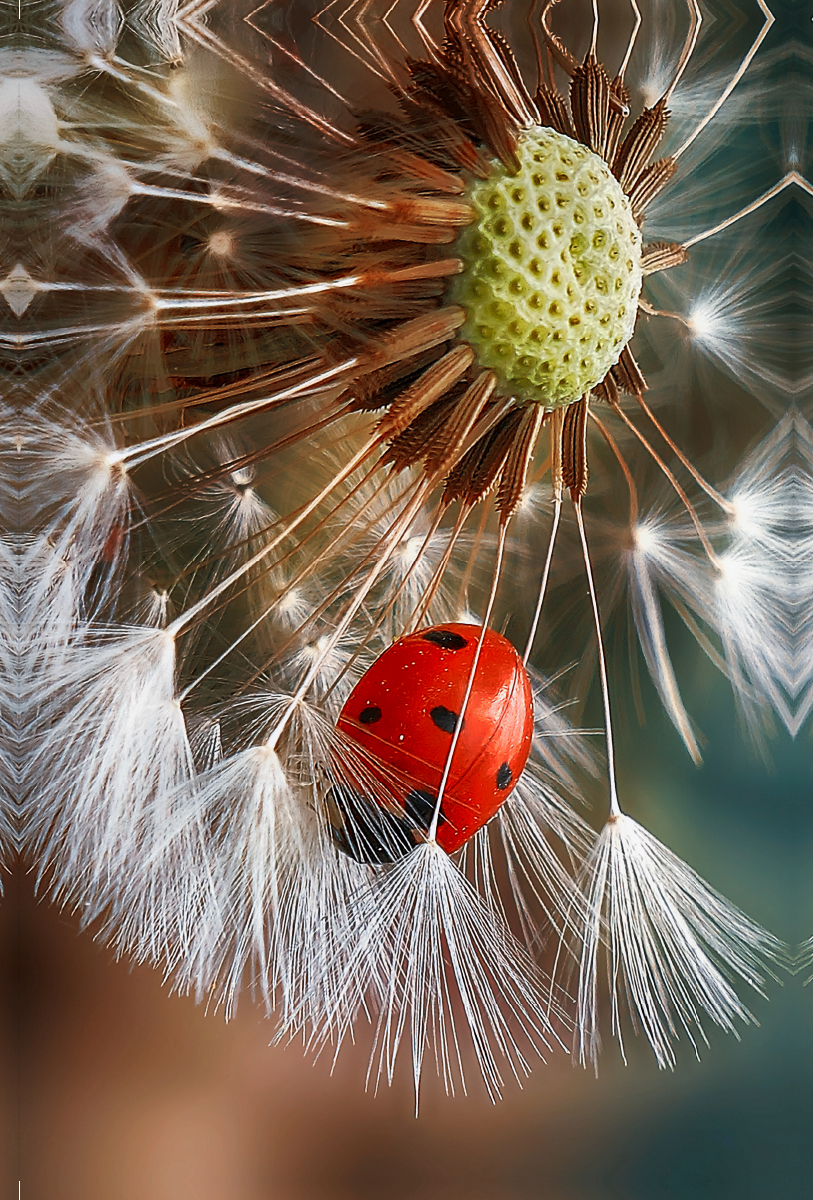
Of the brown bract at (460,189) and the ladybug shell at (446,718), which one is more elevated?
the brown bract at (460,189)

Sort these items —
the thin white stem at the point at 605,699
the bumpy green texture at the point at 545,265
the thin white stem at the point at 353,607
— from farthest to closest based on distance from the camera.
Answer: the thin white stem at the point at 605,699
the thin white stem at the point at 353,607
the bumpy green texture at the point at 545,265

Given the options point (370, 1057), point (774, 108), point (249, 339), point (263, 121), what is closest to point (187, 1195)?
point (370, 1057)

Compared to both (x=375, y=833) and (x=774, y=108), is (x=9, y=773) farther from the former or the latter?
(x=774, y=108)

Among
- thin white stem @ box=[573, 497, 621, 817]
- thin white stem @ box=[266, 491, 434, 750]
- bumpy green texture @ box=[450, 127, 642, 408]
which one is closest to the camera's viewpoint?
bumpy green texture @ box=[450, 127, 642, 408]

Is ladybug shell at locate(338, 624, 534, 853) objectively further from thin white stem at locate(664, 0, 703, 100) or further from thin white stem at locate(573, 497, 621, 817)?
thin white stem at locate(664, 0, 703, 100)

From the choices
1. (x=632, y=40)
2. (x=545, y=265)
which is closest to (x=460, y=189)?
(x=545, y=265)

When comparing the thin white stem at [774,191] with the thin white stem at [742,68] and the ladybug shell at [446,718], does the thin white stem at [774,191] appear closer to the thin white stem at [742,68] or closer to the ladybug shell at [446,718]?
the thin white stem at [742,68]

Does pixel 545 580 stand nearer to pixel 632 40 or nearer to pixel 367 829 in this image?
pixel 367 829

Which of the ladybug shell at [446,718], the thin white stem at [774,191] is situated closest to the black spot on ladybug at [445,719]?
the ladybug shell at [446,718]

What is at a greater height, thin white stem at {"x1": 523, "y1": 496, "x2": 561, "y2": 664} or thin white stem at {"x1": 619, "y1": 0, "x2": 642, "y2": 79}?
thin white stem at {"x1": 619, "y1": 0, "x2": 642, "y2": 79}

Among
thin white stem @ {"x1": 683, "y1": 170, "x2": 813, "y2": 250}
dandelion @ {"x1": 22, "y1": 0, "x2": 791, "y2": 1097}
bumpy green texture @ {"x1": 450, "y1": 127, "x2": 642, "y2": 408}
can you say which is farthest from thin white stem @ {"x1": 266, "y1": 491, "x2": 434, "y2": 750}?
thin white stem @ {"x1": 683, "y1": 170, "x2": 813, "y2": 250}
